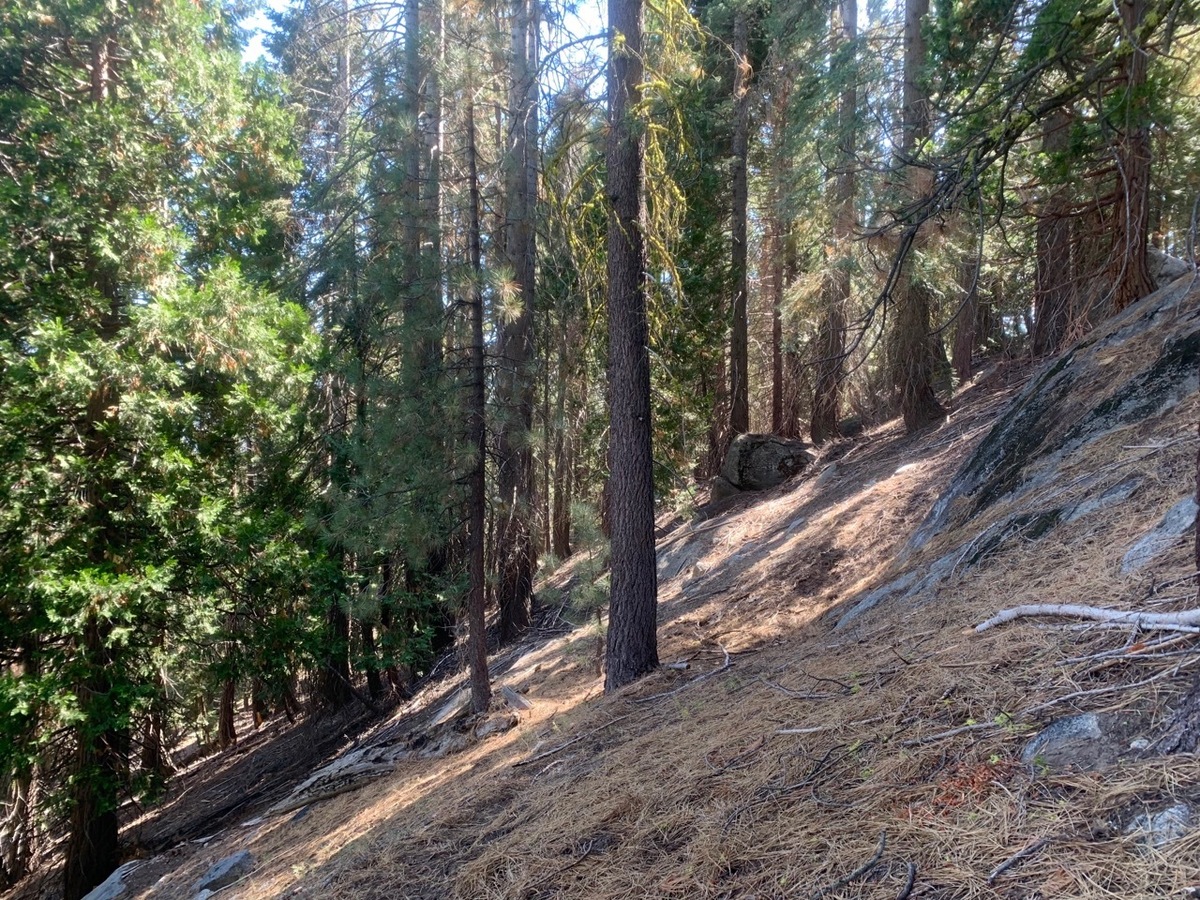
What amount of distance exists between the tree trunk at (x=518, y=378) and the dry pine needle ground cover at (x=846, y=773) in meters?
3.43

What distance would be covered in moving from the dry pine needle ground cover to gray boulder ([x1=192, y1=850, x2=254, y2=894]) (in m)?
0.29

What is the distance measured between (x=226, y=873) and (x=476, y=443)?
4734 mm

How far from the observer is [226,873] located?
22.1ft

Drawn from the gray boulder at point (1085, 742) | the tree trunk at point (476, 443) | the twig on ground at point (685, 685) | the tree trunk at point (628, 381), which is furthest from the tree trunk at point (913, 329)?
the gray boulder at point (1085, 742)

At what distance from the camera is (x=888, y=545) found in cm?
820

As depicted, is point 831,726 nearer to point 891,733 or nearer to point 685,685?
point 891,733

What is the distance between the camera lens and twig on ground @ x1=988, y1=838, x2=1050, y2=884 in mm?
2090

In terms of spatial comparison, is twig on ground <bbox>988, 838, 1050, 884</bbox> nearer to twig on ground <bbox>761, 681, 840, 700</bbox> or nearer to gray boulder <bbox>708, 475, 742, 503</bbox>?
twig on ground <bbox>761, 681, 840, 700</bbox>

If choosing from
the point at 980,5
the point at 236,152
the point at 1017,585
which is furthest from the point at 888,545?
the point at 236,152

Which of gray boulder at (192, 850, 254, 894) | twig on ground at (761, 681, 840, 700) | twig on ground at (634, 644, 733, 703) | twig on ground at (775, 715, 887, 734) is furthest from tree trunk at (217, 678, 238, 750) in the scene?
twig on ground at (775, 715, 887, 734)

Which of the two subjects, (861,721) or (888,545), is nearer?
(861,721)

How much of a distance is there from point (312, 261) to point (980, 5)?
9.72 m

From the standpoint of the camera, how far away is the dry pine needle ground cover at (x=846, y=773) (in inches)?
87.4

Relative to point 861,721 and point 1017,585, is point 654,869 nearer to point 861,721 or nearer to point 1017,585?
point 861,721
